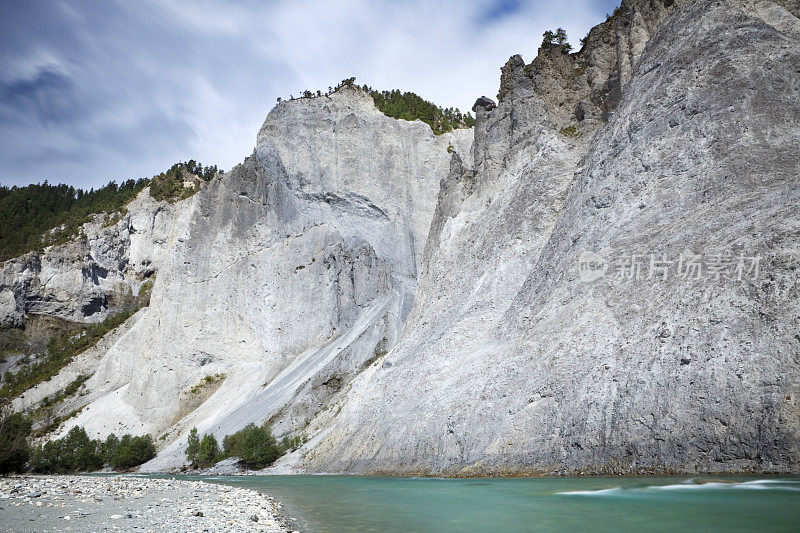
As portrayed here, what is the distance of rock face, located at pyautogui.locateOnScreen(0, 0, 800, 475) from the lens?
19328 millimetres

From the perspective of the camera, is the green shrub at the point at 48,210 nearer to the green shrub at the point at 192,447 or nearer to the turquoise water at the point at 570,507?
the green shrub at the point at 192,447

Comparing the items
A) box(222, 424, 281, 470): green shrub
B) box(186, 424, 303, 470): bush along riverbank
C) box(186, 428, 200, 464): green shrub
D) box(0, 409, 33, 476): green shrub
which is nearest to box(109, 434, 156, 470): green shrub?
box(186, 424, 303, 470): bush along riverbank

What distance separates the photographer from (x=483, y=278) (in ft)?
122

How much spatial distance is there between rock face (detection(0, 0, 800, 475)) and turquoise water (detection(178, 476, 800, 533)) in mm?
2347

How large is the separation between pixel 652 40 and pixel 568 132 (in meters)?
9.54

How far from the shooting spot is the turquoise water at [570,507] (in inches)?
440

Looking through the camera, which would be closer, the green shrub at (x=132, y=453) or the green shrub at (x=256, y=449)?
the green shrub at (x=256, y=449)

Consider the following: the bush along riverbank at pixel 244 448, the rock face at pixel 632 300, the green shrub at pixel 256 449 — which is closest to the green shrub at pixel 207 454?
the bush along riverbank at pixel 244 448

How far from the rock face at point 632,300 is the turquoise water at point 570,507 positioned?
2.34 meters

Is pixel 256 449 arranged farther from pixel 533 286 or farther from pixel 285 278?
pixel 285 278

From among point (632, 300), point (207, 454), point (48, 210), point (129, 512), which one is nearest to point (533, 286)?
point (632, 300)

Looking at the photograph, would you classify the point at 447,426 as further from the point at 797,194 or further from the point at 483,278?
the point at 797,194

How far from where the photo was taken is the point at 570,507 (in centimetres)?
1348

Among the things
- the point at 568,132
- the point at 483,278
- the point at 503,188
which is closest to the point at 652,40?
the point at 568,132
